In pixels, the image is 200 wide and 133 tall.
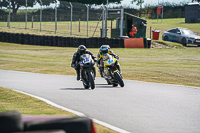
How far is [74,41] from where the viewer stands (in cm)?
3112

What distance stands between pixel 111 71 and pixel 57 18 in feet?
71.7

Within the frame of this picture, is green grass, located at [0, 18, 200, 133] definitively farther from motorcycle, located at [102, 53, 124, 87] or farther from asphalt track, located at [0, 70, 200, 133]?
motorcycle, located at [102, 53, 124, 87]

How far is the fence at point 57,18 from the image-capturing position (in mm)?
33562

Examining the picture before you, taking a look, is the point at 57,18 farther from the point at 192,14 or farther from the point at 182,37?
the point at 192,14

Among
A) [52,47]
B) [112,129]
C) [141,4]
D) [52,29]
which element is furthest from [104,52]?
[141,4]

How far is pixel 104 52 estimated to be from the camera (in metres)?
13.0

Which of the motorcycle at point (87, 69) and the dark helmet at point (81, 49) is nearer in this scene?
the motorcycle at point (87, 69)

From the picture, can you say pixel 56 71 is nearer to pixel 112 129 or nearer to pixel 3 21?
pixel 112 129

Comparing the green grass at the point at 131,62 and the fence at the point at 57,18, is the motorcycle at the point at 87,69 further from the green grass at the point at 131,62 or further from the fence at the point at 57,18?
the fence at the point at 57,18

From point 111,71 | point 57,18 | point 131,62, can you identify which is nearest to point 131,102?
point 111,71

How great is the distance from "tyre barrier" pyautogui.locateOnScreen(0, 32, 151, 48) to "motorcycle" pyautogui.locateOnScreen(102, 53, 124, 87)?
17208 mm

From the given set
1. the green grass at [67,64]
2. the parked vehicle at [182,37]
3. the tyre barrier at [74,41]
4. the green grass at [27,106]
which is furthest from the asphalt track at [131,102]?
the parked vehicle at [182,37]

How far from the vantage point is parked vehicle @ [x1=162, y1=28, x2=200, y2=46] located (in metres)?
34.9

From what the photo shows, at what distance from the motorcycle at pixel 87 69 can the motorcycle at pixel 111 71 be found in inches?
22.8
